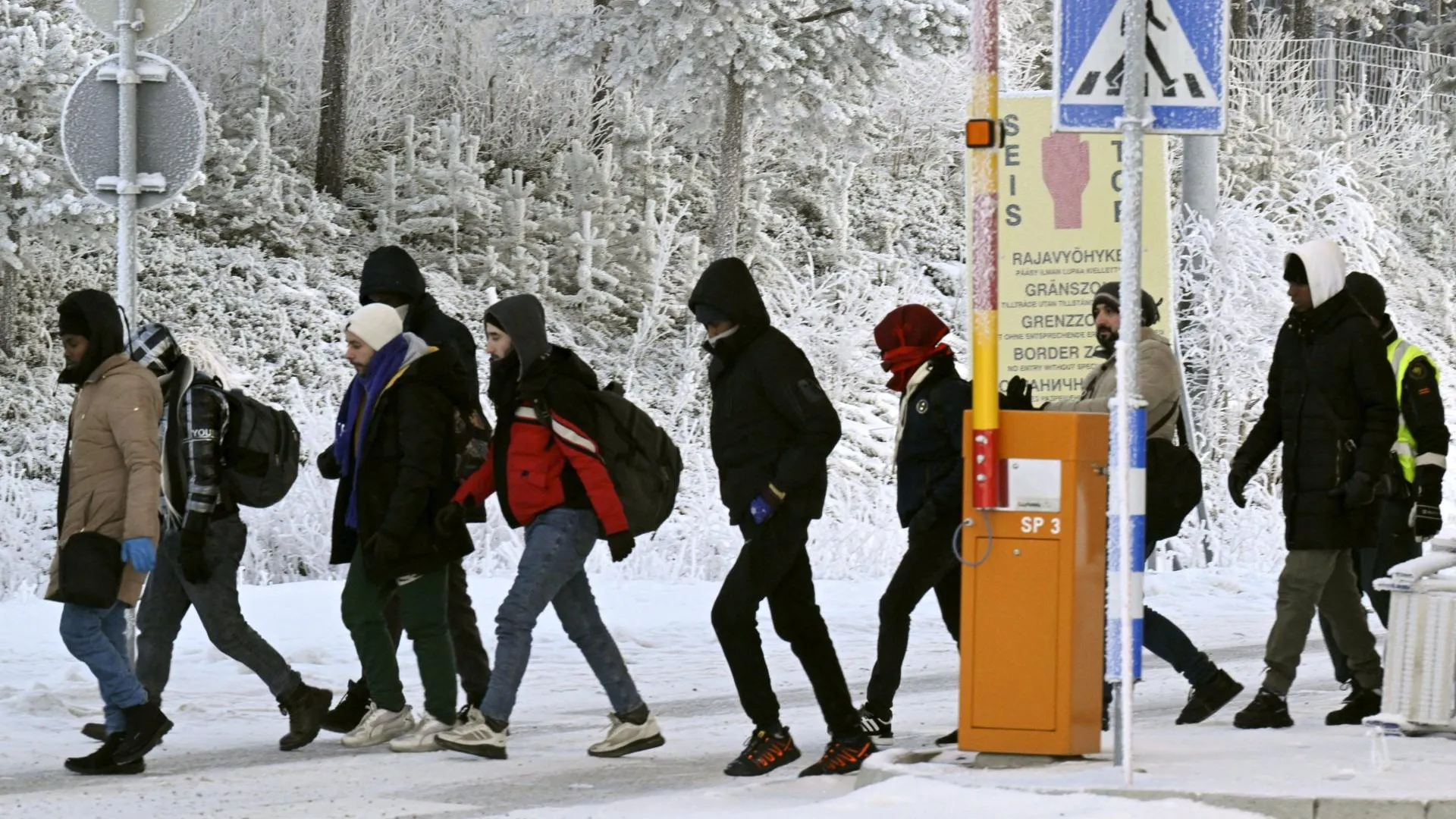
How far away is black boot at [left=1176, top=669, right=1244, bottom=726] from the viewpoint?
907 centimetres

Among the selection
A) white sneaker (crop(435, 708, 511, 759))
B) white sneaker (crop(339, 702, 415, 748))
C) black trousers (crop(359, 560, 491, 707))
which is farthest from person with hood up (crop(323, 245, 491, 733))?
white sneaker (crop(435, 708, 511, 759))

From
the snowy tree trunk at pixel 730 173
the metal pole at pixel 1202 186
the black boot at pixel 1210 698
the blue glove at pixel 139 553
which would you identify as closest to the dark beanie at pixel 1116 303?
the black boot at pixel 1210 698

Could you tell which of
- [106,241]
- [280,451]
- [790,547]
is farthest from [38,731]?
[106,241]

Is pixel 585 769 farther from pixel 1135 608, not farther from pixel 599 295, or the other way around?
pixel 599 295

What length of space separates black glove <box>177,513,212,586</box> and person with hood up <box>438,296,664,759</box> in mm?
945

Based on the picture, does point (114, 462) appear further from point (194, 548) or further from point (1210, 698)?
point (1210, 698)

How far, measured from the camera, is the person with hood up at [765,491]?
7973 millimetres

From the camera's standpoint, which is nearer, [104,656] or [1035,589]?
[1035,589]

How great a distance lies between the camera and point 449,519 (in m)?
8.59

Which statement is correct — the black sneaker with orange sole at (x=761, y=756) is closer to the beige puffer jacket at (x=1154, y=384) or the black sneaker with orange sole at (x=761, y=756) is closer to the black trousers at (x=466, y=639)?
the beige puffer jacket at (x=1154, y=384)

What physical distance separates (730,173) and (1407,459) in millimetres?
15810

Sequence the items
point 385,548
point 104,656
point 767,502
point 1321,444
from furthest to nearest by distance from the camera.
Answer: point 1321,444 → point 385,548 → point 104,656 → point 767,502

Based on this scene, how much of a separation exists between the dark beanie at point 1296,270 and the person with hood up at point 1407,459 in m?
0.63

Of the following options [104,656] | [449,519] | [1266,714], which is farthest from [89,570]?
[1266,714]
